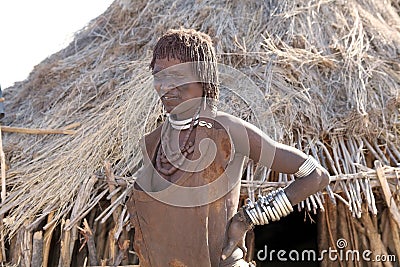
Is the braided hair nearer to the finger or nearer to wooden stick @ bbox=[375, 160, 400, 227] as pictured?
the finger

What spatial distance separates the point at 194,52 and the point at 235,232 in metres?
0.60

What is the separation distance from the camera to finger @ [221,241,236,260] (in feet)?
6.61

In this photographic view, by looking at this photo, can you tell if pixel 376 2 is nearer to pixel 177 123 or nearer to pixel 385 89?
pixel 385 89

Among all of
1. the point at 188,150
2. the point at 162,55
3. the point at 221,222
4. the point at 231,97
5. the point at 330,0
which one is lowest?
the point at 221,222

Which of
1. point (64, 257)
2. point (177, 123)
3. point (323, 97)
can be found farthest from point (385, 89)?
point (177, 123)

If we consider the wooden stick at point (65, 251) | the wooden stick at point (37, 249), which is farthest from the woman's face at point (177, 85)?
the wooden stick at point (37, 249)

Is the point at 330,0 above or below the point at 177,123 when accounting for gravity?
above

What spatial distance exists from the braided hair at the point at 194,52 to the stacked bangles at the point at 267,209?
0.35 m

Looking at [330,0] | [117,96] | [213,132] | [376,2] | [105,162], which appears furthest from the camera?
[376,2]

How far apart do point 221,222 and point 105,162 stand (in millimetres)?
2063

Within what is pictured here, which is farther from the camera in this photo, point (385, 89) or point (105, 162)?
point (385, 89)

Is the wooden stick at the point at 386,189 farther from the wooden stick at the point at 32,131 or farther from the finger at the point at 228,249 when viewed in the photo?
the wooden stick at the point at 32,131

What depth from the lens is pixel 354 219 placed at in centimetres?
467

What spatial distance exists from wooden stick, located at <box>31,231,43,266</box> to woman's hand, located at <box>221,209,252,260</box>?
7.98ft
